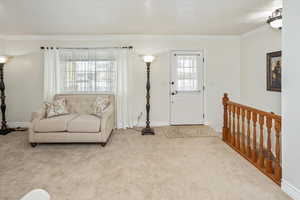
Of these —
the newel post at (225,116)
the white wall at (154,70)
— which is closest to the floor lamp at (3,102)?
the white wall at (154,70)

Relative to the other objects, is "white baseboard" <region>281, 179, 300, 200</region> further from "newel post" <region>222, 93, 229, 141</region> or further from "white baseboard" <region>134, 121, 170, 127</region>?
"white baseboard" <region>134, 121, 170, 127</region>

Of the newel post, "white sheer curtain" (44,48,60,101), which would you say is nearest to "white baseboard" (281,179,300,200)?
the newel post

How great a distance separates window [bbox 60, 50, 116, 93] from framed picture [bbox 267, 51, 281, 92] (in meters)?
3.51

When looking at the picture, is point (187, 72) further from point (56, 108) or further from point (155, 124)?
point (56, 108)

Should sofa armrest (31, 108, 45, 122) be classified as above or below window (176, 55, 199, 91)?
below

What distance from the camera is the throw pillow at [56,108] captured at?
459 centimetres

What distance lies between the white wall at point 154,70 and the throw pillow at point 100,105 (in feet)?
3.57

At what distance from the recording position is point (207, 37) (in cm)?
586

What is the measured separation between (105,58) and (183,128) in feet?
8.62

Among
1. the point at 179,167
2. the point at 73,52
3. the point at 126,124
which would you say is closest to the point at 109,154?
the point at 179,167

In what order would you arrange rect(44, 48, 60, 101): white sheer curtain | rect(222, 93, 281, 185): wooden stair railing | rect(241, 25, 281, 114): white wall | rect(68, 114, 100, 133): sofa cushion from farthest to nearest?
1. rect(44, 48, 60, 101): white sheer curtain
2. rect(241, 25, 281, 114): white wall
3. rect(68, 114, 100, 133): sofa cushion
4. rect(222, 93, 281, 185): wooden stair railing

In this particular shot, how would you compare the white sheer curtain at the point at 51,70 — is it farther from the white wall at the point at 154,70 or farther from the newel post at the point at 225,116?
the newel post at the point at 225,116

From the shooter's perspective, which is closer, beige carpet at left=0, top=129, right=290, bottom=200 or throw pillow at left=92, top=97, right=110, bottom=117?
beige carpet at left=0, top=129, right=290, bottom=200

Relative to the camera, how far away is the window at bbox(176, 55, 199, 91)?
5906 millimetres
